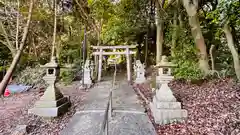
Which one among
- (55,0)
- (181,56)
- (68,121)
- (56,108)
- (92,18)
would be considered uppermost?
(92,18)

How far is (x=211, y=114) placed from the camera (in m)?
3.80

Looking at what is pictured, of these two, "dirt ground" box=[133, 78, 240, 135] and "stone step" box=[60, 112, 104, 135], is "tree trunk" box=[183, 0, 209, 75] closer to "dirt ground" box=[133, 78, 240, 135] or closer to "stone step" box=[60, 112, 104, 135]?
"dirt ground" box=[133, 78, 240, 135]

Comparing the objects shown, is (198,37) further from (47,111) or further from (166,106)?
(47,111)

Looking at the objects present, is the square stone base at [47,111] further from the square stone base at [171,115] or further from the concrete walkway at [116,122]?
the square stone base at [171,115]

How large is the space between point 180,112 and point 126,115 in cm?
124

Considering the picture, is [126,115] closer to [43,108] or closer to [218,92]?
[43,108]

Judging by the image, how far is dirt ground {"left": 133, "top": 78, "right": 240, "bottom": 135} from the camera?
3.29 meters

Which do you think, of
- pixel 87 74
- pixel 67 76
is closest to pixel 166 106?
pixel 87 74

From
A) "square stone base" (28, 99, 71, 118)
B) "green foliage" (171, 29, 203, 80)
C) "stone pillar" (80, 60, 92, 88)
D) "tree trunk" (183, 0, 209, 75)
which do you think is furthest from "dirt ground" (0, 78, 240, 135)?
"stone pillar" (80, 60, 92, 88)

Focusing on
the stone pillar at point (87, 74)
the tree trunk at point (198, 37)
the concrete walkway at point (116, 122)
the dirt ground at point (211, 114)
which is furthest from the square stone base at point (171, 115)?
the stone pillar at point (87, 74)

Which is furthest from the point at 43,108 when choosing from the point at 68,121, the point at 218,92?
the point at 218,92

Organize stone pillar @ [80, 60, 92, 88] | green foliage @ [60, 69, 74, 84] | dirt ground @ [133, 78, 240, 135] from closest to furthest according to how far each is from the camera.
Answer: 1. dirt ground @ [133, 78, 240, 135]
2. stone pillar @ [80, 60, 92, 88]
3. green foliage @ [60, 69, 74, 84]

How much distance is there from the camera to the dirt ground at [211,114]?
329 cm

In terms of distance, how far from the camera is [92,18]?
12812 mm
